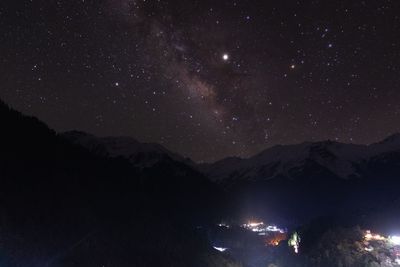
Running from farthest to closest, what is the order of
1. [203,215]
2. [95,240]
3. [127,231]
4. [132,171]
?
[203,215] → [132,171] → [127,231] → [95,240]

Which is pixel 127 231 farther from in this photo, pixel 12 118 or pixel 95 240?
pixel 12 118

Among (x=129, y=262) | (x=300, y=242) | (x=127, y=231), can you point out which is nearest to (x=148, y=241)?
(x=127, y=231)

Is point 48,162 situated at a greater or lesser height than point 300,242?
greater

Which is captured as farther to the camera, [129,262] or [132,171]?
[132,171]

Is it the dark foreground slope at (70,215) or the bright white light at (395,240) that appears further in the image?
the bright white light at (395,240)

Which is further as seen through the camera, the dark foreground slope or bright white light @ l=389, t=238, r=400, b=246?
bright white light @ l=389, t=238, r=400, b=246

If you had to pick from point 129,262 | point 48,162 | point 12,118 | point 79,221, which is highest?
point 12,118

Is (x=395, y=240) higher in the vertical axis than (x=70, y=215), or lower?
lower

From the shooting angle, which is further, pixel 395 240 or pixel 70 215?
pixel 395 240
